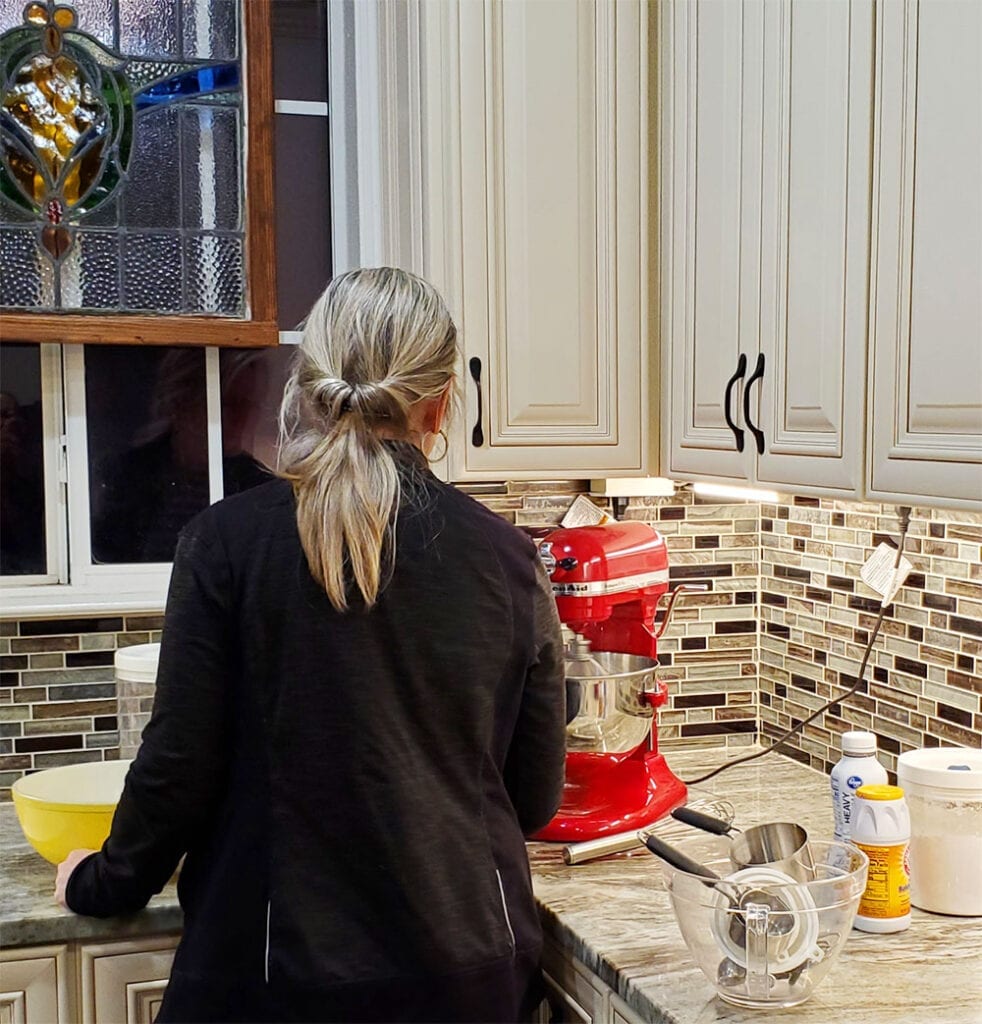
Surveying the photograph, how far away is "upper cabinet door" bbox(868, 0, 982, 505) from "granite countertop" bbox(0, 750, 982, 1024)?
54 centimetres

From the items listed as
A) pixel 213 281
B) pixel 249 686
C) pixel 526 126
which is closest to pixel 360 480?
pixel 249 686

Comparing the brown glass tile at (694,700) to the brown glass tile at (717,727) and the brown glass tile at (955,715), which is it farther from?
the brown glass tile at (955,715)

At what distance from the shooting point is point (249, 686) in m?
1.39

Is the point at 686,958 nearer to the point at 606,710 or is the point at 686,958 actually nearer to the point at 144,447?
the point at 606,710

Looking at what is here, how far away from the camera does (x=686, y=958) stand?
146cm

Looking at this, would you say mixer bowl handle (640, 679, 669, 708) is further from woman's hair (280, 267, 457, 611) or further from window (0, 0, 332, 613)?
window (0, 0, 332, 613)

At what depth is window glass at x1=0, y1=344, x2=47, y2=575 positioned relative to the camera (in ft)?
7.40

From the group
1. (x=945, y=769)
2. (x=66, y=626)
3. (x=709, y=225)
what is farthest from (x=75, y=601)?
(x=945, y=769)

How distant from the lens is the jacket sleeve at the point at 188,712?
1387 millimetres

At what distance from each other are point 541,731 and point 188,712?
44 centimetres

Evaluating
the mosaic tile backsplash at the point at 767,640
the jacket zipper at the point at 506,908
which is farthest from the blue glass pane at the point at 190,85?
the jacket zipper at the point at 506,908

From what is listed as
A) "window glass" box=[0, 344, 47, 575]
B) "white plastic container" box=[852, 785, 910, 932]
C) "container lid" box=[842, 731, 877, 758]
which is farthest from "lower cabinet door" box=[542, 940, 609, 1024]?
"window glass" box=[0, 344, 47, 575]

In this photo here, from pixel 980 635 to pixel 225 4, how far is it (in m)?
1.73

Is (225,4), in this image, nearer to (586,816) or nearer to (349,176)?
(349,176)
